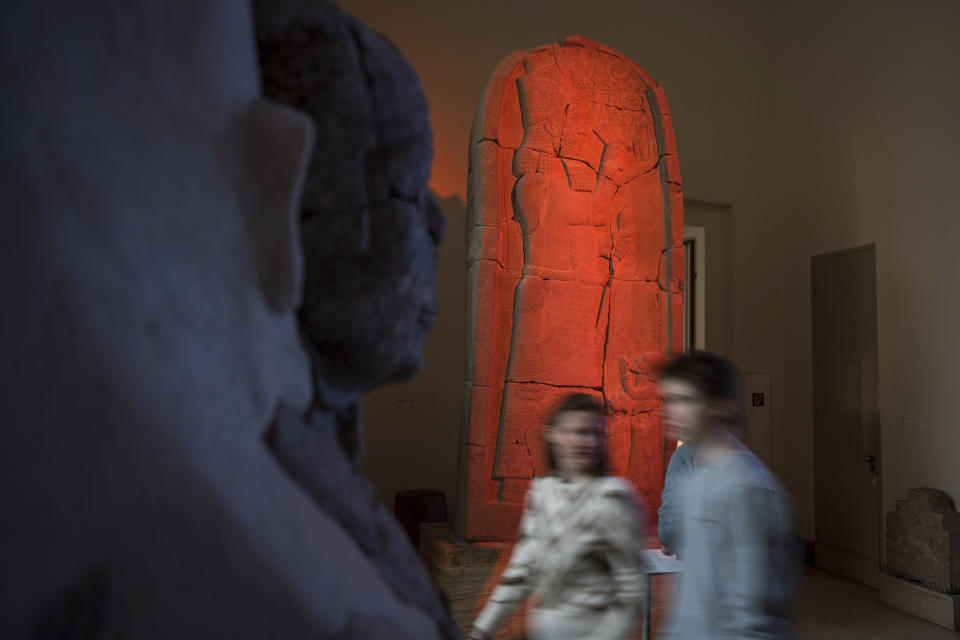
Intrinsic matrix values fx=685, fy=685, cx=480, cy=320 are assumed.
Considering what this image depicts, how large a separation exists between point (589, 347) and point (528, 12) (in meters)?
3.67

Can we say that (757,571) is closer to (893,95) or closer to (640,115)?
(640,115)

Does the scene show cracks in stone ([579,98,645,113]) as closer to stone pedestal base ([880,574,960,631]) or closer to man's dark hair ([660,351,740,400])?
man's dark hair ([660,351,740,400])

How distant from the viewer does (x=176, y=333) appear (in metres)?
0.78

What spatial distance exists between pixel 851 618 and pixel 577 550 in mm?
4228

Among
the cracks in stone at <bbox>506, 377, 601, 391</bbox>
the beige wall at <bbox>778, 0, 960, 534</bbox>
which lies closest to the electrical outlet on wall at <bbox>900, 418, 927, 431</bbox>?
the beige wall at <bbox>778, 0, 960, 534</bbox>

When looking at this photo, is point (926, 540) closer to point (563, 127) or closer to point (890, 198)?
point (890, 198)

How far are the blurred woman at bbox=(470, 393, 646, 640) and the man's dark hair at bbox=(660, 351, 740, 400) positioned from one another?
0.79 feet

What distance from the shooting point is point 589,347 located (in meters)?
4.00

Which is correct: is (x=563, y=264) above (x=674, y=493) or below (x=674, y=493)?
above

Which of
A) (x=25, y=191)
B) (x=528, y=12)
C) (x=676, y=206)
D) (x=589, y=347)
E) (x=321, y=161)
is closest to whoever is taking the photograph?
(x=25, y=191)

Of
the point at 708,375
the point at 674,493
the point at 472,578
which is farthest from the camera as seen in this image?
the point at 472,578

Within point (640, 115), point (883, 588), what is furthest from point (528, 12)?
point (883, 588)

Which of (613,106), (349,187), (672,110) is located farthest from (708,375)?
(672,110)

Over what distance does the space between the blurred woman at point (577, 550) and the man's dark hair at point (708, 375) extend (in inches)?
9.5
